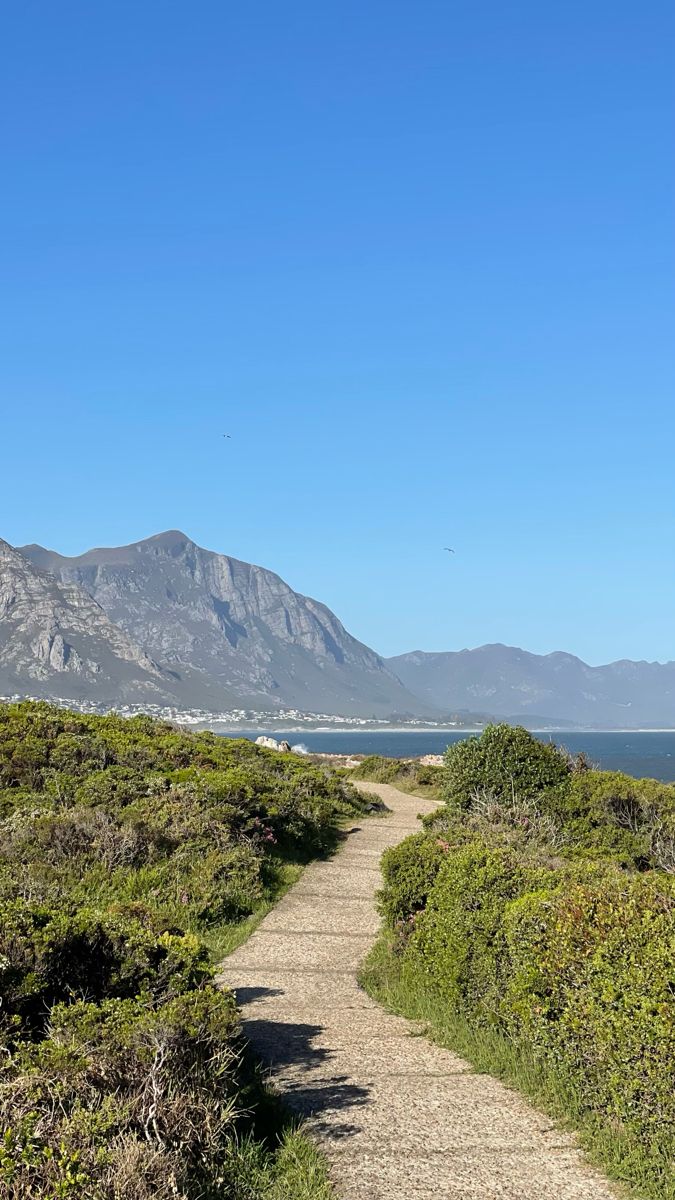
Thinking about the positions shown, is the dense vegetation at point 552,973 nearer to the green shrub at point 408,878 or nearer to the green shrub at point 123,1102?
the green shrub at point 408,878

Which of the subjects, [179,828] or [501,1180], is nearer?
[501,1180]

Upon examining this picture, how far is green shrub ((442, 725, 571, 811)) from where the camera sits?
19.0 meters

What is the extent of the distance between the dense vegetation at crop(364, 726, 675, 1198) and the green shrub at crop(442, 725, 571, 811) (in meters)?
5.28

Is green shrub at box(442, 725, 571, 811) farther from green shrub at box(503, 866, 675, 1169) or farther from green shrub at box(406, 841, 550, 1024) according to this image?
green shrub at box(503, 866, 675, 1169)

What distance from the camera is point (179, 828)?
51.8 feet

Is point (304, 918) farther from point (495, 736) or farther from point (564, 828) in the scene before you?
point (495, 736)

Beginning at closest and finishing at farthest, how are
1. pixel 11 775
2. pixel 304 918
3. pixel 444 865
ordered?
pixel 444 865 < pixel 304 918 < pixel 11 775

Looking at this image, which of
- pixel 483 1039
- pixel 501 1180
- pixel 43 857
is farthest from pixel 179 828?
pixel 501 1180

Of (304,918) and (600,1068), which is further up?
(600,1068)

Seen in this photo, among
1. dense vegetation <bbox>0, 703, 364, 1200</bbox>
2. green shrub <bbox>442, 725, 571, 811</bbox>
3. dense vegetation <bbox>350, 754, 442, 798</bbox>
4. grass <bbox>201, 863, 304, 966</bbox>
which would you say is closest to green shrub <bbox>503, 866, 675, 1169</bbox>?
dense vegetation <bbox>0, 703, 364, 1200</bbox>

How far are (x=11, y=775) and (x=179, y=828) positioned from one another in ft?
17.4

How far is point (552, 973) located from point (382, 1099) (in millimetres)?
1575

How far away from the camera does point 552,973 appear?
712 centimetres

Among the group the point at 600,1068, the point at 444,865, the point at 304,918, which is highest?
the point at 444,865
